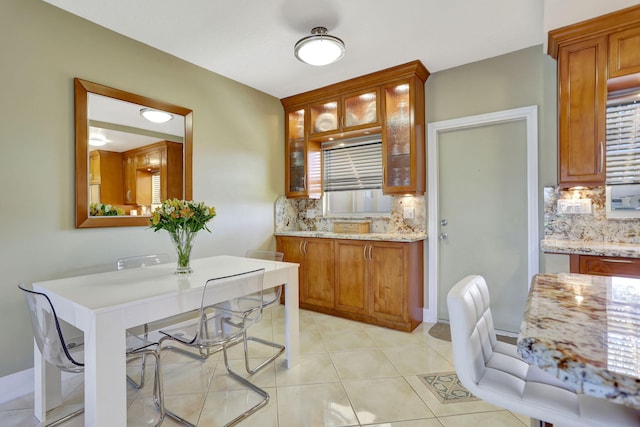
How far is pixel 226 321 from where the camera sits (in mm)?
2049

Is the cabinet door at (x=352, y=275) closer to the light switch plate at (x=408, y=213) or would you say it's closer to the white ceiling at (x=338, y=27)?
the light switch plate at (x=408, y=213)

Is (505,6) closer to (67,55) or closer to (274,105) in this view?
(274,105)

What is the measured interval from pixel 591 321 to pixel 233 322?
1.82 m

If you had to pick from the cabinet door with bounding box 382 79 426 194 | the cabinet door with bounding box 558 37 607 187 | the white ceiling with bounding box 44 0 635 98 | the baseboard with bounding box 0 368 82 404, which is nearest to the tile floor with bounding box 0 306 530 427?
the baseboard with bounding box 0 368 82 404

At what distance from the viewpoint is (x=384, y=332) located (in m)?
3.12

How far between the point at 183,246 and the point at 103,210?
0.95m

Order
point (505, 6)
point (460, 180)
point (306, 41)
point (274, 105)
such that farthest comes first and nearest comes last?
point (274, 105)
point (460, 180)
point (306, 41)
point (505, 6)

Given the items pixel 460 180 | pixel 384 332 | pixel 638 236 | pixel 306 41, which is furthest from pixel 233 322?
pixel 638 236

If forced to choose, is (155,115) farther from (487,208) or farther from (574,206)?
(574,206)

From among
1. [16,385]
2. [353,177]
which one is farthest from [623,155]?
[16,385]

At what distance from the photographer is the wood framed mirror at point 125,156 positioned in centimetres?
247

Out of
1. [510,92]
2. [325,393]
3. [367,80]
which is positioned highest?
[367,80]

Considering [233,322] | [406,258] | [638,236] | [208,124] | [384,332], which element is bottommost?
[384,332]

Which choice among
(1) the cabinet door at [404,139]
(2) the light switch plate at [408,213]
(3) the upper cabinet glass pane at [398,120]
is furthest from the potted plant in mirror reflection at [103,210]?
(2) the light switch plate at [408,213]
